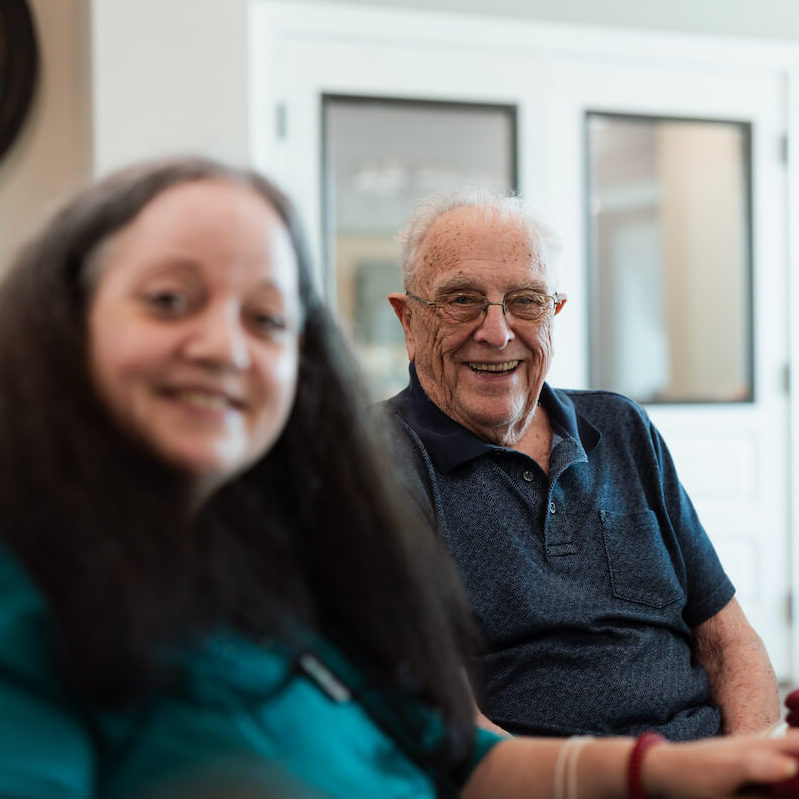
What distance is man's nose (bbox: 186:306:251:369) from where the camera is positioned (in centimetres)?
76

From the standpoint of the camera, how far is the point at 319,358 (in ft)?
3.17

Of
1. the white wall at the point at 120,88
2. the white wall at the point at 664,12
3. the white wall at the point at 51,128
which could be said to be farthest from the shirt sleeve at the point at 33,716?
the white wall at the point at 664,12

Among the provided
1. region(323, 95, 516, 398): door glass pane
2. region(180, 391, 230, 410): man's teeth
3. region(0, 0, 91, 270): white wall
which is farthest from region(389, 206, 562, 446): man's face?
region(0, 0, 91, 270): white wall

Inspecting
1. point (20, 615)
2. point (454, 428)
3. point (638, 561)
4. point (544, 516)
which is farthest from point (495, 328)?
point (20, 615)

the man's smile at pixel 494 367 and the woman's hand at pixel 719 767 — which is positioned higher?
the man's smile at pixel 494 367

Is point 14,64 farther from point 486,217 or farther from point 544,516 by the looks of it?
point 544,516

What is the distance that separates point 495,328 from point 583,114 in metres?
2.00

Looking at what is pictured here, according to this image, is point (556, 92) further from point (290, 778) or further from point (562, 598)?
point (290, 778)

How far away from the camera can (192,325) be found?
773mm

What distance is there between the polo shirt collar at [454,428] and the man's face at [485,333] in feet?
0.08

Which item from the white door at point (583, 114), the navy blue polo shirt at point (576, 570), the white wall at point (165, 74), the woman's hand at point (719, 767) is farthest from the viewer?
the white door at point (583, 114)

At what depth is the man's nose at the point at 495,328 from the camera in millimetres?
1546

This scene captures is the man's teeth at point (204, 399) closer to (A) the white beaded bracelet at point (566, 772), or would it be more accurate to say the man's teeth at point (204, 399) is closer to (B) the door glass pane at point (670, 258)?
(A) the white beaded bracelet at point (566, 772)

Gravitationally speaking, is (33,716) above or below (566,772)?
above
